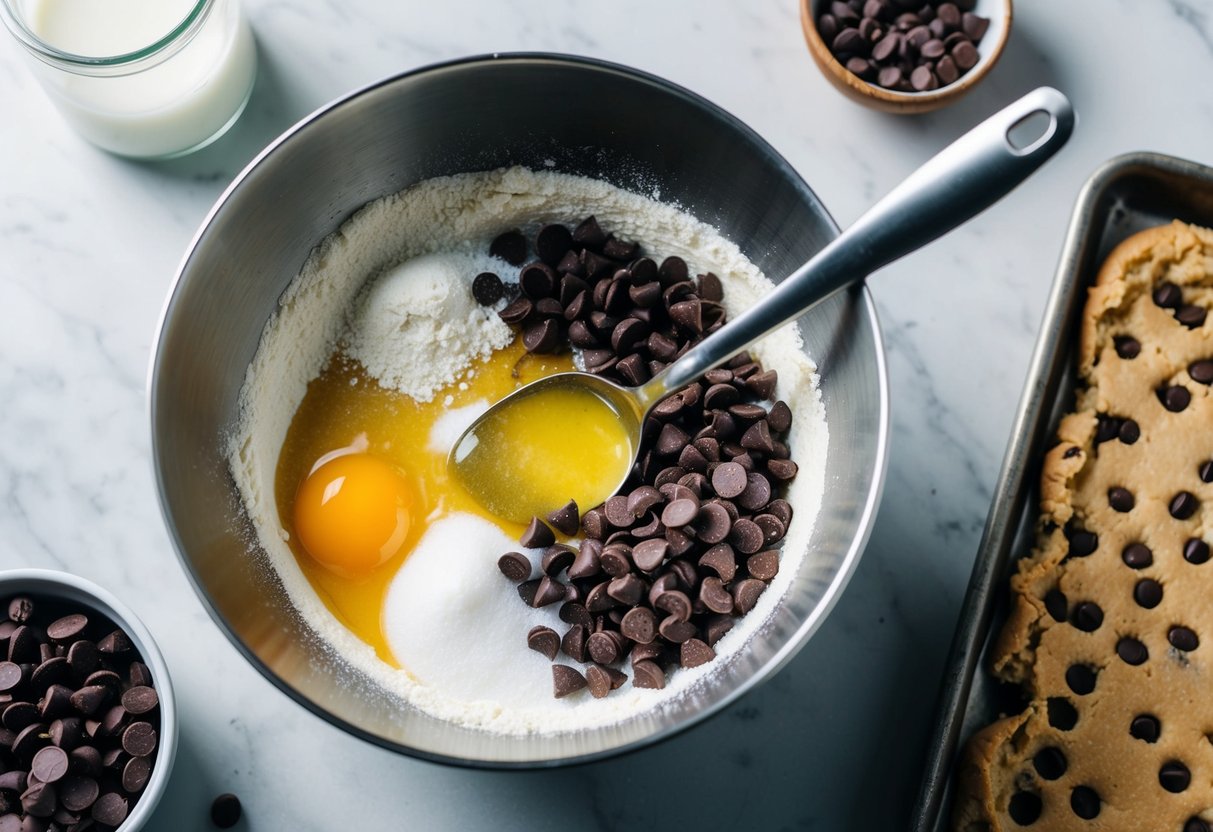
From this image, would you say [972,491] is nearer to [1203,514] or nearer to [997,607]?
[997,607]

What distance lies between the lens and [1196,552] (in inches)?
86.0

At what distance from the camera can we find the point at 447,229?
2311 millimetres

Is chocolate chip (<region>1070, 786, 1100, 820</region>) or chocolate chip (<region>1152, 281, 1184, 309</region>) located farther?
chocolate chip (<region>1152, 281, 1184, 309</region>)

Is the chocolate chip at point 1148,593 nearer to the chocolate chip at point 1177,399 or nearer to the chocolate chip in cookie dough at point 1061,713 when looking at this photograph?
the chocolate chip in cookie dough at point 1061,713

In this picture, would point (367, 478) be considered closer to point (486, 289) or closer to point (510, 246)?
point (486, 289)

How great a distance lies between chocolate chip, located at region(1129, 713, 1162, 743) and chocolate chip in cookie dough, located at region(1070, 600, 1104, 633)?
191 millimetres

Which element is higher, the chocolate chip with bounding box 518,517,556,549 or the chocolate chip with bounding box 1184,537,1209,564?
the chocolate chip with bounding box 1184,537,1209,564

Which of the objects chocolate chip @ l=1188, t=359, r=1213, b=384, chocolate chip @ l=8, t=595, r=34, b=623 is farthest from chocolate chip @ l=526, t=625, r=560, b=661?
chocolate chip @ l=1188, t=359, r=1213, b=384

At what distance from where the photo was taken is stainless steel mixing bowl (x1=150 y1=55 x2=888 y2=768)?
73.8 inches

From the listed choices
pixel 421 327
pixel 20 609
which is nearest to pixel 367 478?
pixel 421 327

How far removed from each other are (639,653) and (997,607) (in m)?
0.77

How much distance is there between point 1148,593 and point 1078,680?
23 centimetres

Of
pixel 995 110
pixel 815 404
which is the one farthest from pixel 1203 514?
pixel 995 110

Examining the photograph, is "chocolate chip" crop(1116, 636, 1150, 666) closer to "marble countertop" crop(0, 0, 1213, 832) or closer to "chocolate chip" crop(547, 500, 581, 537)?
"marble countertop" crop(0, 0, 1213, 832)
